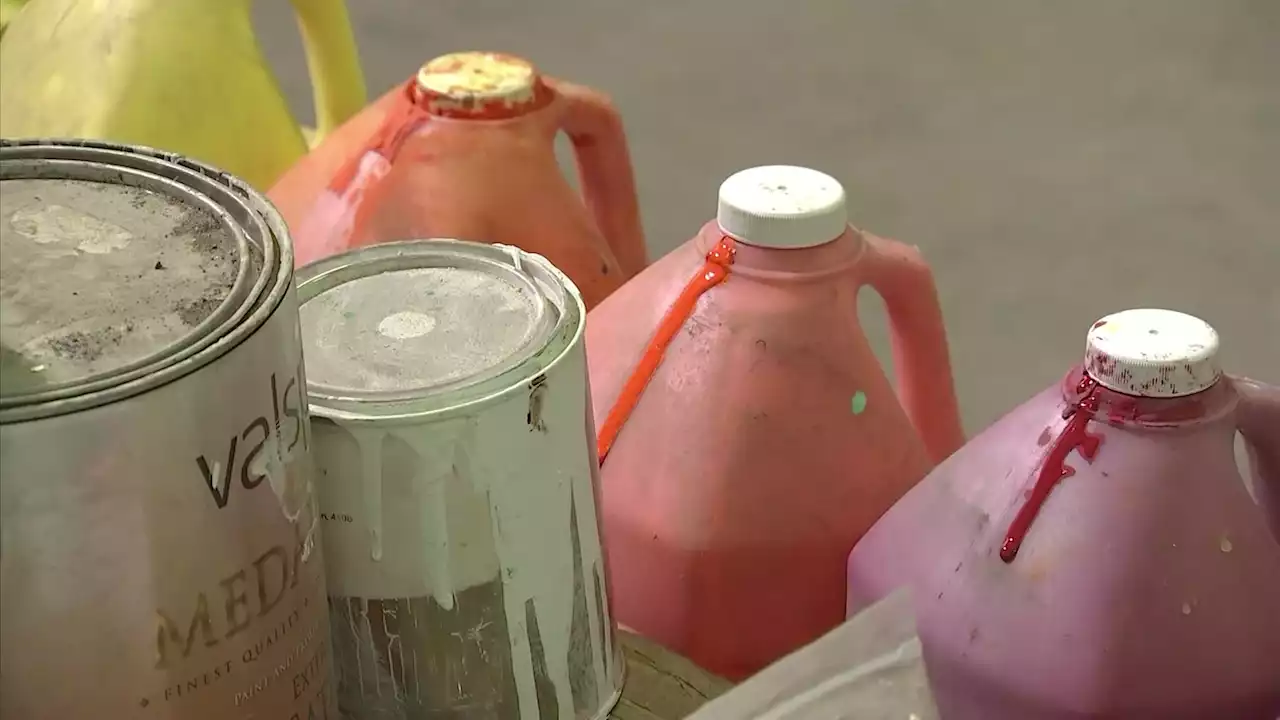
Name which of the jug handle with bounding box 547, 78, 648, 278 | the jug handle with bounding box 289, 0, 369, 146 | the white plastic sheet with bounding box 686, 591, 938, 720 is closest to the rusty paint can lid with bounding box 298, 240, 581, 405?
the white plastic sheet with bounding box 686, 591, 938, 720

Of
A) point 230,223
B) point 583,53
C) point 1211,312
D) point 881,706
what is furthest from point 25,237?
point 583,53

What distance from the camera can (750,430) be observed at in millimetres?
539

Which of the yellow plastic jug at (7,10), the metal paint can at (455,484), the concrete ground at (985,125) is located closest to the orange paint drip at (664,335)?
the metal paint can at (455,484)

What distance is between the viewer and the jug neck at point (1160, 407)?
1.50 ft

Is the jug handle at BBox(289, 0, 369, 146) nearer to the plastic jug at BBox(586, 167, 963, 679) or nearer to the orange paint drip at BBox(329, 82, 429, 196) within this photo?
the orange paint drip at BBox(329, 82, 429, 196)

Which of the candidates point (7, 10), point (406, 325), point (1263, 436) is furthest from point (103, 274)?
point (7, 10)

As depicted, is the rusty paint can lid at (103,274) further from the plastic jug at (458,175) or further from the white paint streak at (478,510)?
the plastic jug at (458,175)

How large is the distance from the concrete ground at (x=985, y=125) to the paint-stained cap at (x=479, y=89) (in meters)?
0.86

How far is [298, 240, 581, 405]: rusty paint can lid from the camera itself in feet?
1.27

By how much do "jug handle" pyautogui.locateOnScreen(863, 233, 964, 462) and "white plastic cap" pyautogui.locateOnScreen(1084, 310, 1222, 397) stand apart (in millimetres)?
119

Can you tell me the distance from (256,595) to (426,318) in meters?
0.11

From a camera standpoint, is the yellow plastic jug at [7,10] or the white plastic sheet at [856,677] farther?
the yellow plastic jug at [7,10]

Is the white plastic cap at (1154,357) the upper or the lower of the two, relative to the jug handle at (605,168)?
upper

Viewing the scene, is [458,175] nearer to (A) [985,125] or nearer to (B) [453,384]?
(B) [453,384]
